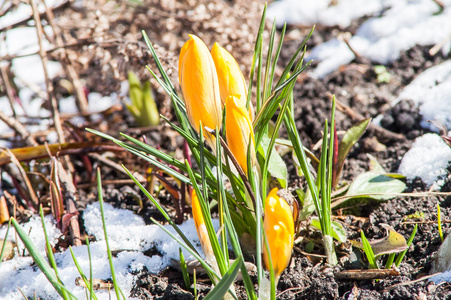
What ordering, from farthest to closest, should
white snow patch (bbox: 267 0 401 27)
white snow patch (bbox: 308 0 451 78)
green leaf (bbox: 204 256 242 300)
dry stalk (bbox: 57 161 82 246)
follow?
1. white snow patch (bbox: 267 0 401 27)
2. white snow patch (bbox: 308 0 451 78)
3. dry stalk (bbox: 57 161 82 246)
4. green leaf (bbox: 204 256 242 300)

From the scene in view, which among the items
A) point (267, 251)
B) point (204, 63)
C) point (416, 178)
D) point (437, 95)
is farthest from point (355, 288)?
point (437, 95)

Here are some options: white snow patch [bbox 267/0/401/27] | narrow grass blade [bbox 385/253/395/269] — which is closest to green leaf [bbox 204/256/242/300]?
narrow grass blade [bbox 385/253/395/269]

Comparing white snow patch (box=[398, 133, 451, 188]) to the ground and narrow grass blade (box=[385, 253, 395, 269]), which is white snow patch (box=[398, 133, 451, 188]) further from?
narrow grass blade (box=[385, 253, 395, 269])

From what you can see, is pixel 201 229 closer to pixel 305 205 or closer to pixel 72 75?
pixel 305 205

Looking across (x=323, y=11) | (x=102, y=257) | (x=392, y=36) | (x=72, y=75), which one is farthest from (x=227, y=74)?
(x=323, y=11)

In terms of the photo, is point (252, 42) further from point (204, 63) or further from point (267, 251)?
Answer: point (267, 251)

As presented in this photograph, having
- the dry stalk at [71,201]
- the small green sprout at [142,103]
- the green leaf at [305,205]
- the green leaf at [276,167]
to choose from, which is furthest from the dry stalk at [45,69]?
the green leaf at [305,205]

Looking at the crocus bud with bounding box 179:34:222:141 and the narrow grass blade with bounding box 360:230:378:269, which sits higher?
the crocus bud with bounding box 179:34:222:141
